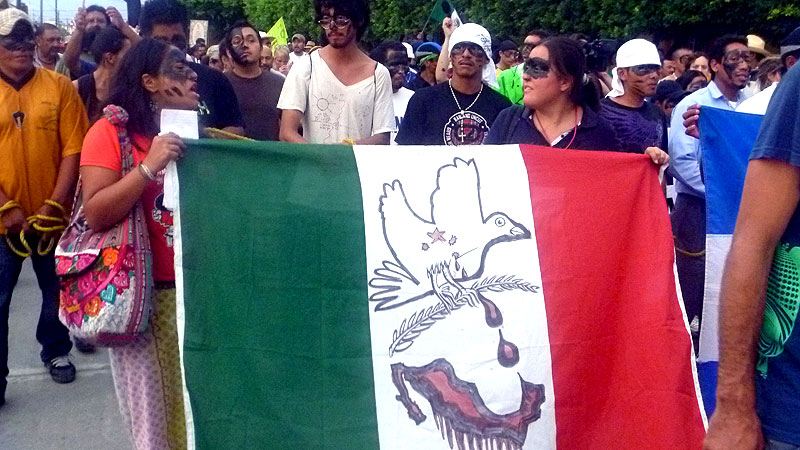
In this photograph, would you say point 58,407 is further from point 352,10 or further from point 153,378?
point 352,10

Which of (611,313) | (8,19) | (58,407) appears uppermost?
(8,19)

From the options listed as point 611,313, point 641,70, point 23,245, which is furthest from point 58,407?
point 641,70

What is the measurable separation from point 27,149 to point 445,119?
208 cm

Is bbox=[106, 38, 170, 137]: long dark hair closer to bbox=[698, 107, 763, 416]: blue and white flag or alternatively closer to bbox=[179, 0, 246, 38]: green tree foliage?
bbox=[698, 107, 763, 416]: blue and white flag

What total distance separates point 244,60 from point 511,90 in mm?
2182

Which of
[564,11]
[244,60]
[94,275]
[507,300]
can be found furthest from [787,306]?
[564,11]

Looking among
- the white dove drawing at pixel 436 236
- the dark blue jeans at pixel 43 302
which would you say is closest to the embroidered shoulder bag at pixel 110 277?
the white dove drawing at pixel 436 236

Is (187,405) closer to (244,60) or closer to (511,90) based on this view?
(244,60)

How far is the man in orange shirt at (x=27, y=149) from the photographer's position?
4582mm

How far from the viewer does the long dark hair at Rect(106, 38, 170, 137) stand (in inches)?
126

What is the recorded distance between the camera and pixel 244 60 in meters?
6.26

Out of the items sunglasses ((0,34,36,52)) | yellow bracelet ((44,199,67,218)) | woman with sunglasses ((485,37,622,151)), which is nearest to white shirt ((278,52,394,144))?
woman with sunglasses ((485,37,622,151))

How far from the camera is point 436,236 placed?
122 inches

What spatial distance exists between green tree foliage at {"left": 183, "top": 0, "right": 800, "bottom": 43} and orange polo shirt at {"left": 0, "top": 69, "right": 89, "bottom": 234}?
1295cm
